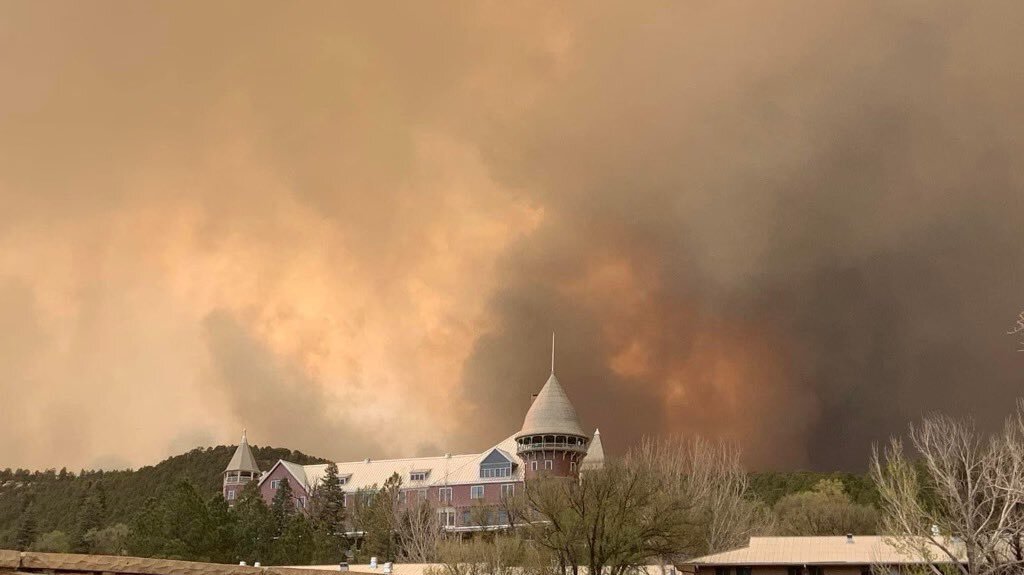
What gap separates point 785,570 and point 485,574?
46.7 feet

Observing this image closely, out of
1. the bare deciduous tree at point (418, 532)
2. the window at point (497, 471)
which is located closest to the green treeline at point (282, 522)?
the bare deciduous tree at point (418, 532)

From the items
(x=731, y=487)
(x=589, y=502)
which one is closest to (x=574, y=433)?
(x=731, y=487)

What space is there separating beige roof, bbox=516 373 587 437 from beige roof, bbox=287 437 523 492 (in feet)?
17.5

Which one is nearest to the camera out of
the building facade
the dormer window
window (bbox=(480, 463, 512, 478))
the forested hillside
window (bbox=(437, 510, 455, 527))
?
the building facade

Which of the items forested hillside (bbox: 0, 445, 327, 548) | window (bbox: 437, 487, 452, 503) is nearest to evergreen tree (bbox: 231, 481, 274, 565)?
window (bbox: 437, 487, 452, 503)

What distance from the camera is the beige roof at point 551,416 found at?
3371 inches

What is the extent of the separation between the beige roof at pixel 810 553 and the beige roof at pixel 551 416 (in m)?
35.1

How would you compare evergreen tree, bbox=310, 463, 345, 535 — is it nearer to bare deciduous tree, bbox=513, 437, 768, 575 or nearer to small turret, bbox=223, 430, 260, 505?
small turret, bbox=223, 430, 260, 505

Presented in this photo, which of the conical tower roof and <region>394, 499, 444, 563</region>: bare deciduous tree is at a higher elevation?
the conical tower roof

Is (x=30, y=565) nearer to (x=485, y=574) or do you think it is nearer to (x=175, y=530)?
(x=485, y=574)

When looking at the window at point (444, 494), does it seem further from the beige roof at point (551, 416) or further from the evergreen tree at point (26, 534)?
the evergreen tree at point (26, 534)

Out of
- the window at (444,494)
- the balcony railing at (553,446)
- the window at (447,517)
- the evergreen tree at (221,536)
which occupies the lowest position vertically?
the evergreen tree at (221,536)

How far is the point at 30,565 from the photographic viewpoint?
855 cm

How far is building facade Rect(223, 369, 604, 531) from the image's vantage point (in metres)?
85.1
